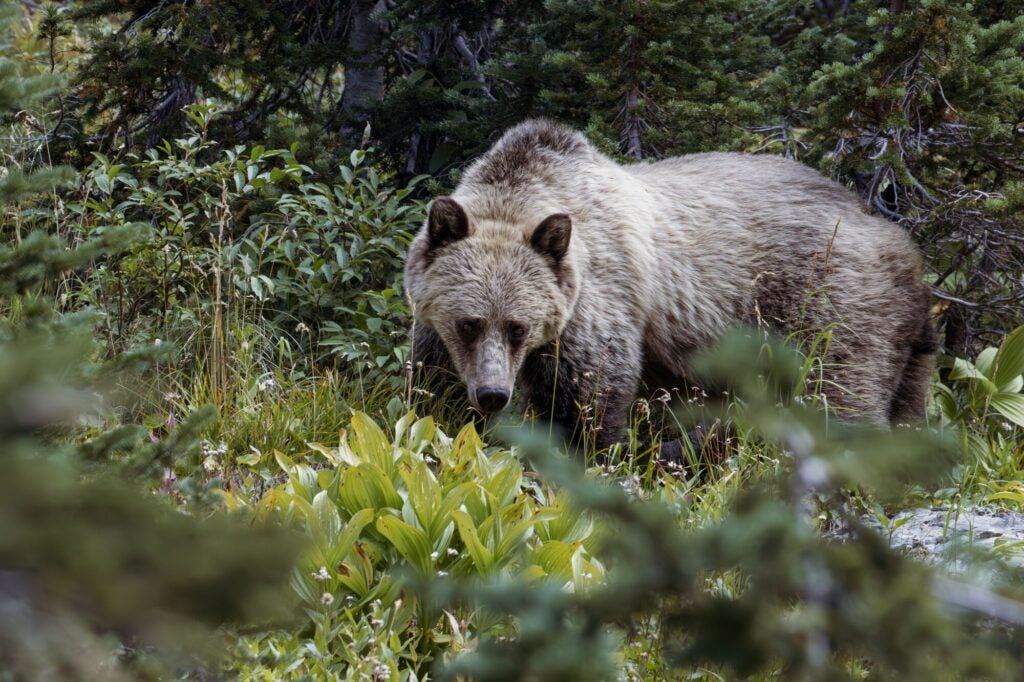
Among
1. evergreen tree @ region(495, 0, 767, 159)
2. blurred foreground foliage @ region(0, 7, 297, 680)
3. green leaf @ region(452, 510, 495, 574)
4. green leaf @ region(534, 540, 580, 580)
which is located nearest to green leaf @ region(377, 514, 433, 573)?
green leaf @ region(452, 510, 495, 574)

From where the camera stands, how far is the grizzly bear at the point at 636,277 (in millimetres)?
4914

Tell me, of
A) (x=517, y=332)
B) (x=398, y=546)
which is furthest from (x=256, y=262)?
(x=398, y=546)

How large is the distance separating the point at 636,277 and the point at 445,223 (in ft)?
3.81

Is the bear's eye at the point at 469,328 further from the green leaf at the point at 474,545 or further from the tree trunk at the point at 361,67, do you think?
the tree trunk at the point at 361,67

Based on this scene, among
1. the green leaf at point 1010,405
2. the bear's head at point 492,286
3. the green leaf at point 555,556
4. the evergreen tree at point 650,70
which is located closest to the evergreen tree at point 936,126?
the evergreen tree at point 650,70

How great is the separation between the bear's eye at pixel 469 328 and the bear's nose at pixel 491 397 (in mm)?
359

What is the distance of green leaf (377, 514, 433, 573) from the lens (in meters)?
3.33

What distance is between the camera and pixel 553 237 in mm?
4898

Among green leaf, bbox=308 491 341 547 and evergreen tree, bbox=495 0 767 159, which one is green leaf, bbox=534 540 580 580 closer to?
green leaf, bbox=308 491 341 547

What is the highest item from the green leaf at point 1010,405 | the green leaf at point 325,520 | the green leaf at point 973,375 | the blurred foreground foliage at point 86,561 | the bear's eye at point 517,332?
the blurred foreground foliage at point 86,561

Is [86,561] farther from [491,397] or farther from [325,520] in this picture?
[491,397]

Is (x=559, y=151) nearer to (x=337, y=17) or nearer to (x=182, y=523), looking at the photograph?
(x=337, y=17)

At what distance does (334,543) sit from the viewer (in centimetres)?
334

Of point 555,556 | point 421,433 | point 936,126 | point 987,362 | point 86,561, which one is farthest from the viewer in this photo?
point 936,126
